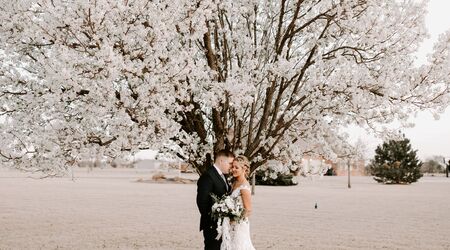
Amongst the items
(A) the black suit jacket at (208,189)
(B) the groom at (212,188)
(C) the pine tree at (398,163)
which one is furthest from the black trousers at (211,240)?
(C) the pine tree at (398,163)

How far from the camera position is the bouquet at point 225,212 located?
7.62 meters

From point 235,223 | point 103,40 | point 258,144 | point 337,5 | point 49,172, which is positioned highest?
point 337,5

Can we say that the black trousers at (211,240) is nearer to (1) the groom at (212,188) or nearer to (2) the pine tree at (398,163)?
(1) the groom at (212,188)

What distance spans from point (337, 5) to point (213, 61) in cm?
256

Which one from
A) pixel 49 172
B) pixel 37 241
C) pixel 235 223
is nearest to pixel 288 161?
pixel 235 223

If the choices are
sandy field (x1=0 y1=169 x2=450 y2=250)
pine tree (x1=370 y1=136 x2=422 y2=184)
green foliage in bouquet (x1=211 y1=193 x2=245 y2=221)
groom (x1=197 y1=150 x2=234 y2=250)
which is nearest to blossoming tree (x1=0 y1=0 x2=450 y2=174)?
groom (x1=197 y1=150 x2=234 y2=250)

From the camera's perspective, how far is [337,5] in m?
9.43

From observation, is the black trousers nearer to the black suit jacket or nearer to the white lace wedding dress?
the white lace wedding dress

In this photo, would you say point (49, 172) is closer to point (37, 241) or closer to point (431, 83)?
point (37, 241)

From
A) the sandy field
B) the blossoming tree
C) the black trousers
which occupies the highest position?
the blossoming tree

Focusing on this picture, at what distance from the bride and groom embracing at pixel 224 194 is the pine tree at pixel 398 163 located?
49966 millimetres

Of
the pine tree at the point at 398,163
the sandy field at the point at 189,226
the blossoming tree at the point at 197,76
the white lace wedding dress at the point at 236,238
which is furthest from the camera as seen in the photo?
the pine tree at the point at 398,163

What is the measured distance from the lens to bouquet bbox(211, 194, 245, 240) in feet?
25.0

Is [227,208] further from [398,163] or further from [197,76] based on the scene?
[398,163]
